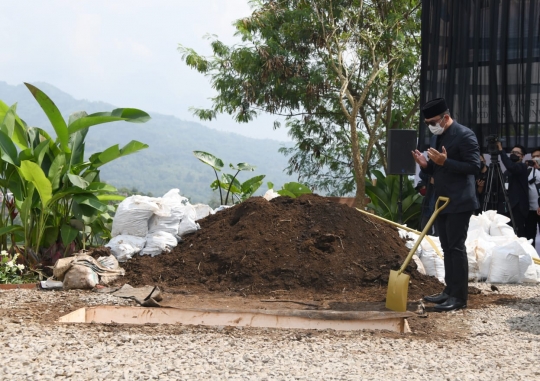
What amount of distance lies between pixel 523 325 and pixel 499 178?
3.83 meters

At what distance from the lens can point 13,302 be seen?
5215 mm

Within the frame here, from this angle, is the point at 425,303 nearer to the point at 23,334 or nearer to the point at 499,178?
the point at 23,334

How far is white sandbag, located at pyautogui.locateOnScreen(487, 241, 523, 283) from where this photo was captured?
21.9 feet

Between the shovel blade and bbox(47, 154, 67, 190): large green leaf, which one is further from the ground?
bbox(47, 154, 67, 190): large green leaf

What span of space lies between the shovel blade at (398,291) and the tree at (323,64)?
8.92 metres

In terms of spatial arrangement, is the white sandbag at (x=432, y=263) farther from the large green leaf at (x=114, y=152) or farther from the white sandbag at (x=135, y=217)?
the large green leaf at (x=114, y=152)

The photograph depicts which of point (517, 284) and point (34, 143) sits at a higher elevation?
point (34, 143)

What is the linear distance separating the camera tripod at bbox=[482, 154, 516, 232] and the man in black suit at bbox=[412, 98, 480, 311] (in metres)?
3.06

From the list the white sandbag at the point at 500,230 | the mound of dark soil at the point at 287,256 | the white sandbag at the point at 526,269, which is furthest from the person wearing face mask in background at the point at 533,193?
the mound of dark soil at the point at 287,256

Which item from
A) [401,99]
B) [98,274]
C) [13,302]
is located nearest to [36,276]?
[98,274]

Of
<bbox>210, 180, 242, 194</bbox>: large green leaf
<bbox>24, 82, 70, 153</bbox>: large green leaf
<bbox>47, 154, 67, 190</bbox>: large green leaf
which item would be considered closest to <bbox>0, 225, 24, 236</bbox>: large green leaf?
<bbox>47, 154, 67, 190</bbox>: large green leaf

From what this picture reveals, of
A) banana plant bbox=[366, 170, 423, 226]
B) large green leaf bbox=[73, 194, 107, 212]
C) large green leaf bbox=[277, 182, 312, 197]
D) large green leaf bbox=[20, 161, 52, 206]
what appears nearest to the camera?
large green leaf bbox=[20, 161, 52, 206]

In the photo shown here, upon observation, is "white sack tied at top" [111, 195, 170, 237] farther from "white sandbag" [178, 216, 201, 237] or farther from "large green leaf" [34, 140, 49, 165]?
"large green leaf" [34, 140, 49, 165]

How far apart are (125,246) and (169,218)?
53cm
